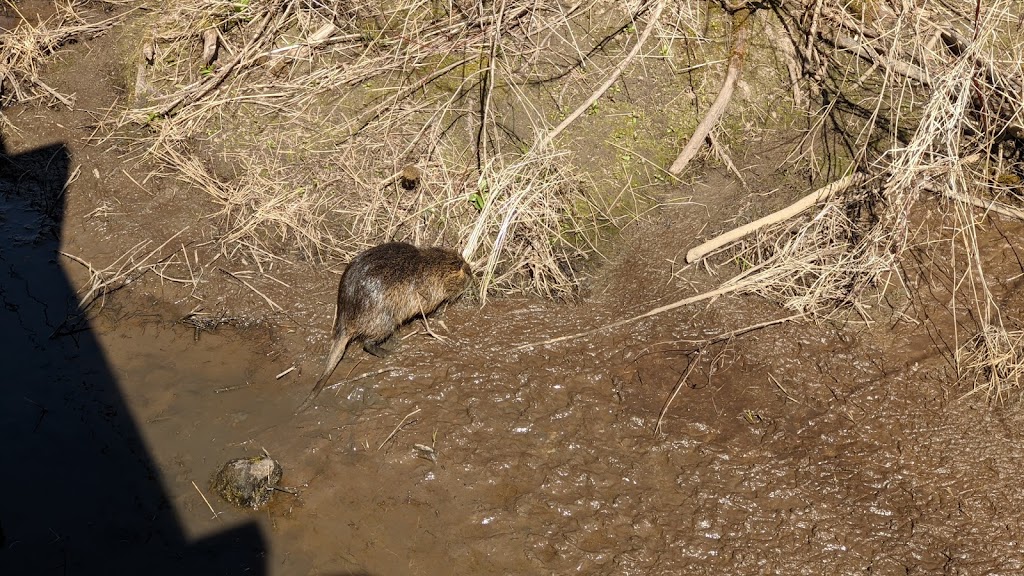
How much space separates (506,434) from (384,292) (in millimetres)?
1124

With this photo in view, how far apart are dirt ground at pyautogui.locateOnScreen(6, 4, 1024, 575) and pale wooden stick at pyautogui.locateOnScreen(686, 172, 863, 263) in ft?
0.69

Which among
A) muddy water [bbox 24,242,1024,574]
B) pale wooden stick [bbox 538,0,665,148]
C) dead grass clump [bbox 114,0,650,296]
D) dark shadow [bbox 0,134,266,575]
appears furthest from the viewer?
pale wooden stick [bbox 538,0,665,148]

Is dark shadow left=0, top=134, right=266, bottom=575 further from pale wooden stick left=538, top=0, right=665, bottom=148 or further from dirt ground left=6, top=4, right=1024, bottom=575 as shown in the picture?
pale wooden stick left=538, top=0, right=665, bottom=148

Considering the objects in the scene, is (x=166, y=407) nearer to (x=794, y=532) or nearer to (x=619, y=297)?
(x=619, y=297)

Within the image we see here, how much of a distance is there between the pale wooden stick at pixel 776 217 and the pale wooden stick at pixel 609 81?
125cm

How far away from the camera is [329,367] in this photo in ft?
14.8

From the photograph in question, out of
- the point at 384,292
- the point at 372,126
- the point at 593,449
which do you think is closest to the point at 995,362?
the point at 593,449

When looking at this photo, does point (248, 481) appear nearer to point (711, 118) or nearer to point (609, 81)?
point (609, 81)

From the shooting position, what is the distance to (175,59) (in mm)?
6133

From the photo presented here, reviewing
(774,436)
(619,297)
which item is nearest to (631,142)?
(619,297)

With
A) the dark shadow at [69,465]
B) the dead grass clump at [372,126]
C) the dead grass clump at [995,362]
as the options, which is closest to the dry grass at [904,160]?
the dead grass clump at [995,362]

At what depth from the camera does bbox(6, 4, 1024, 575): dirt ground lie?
12.5ft

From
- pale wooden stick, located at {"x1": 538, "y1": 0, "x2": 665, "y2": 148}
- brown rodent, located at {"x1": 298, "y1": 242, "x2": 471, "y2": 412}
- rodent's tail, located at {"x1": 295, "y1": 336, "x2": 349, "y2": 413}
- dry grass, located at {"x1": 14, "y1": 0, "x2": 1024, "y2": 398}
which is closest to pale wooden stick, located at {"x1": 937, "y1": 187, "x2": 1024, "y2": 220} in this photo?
dry grass, located at {"x1": 14, "y1": 0, "x2": 1024, "y2": 398}

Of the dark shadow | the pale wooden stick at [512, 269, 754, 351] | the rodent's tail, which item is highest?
the pale wooden stick at [512, 269, 754, 351]
